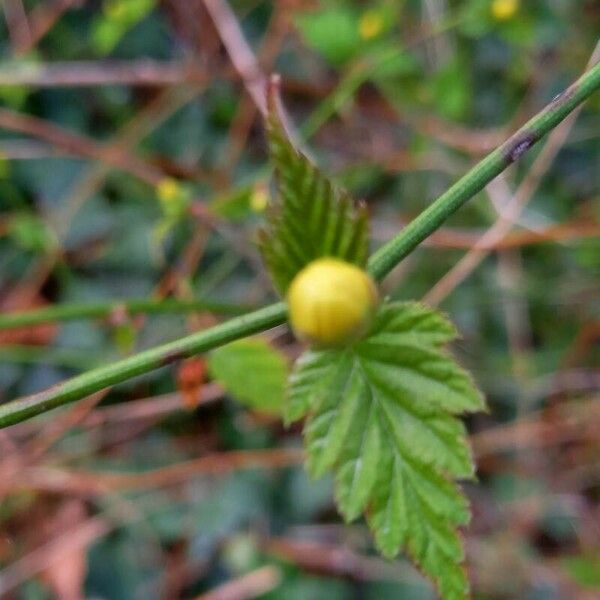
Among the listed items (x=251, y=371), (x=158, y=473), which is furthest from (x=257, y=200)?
(x=158, y=473)

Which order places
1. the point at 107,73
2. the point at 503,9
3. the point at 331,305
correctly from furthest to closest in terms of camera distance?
the point at 107,73
the point at 503,9
the point at 331,305

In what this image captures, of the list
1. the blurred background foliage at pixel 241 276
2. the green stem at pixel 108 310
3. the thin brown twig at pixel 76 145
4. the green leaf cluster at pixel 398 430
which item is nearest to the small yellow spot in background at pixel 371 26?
the blurred background foliage at pixel 241 276

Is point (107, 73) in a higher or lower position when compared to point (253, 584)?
higher

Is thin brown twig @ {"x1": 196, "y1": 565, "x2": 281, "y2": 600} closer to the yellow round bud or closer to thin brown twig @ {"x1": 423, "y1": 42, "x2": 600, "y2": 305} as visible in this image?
thin brown twig @ {"x1": 423, "y1": 42, "x2": 600, "y2": 305}

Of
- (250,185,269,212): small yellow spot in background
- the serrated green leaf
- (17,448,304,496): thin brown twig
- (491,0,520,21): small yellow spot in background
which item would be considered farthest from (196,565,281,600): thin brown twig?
(491,0,520,21): small yellow spot in background

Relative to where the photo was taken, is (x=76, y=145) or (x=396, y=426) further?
(x=76, y=145)

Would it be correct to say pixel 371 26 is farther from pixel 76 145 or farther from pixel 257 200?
pixel 76 145
